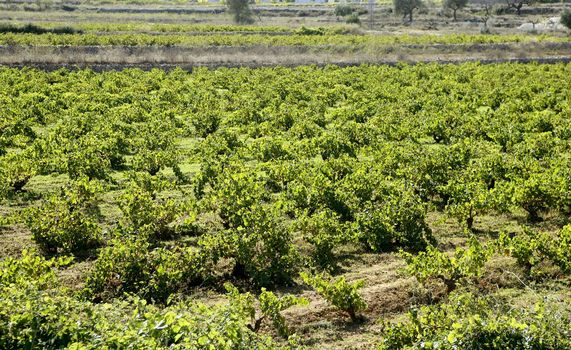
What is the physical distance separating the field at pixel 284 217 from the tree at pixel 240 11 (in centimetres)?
5360

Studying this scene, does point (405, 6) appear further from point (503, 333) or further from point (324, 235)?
point (503, 333)

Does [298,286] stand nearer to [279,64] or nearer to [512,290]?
[512,290]

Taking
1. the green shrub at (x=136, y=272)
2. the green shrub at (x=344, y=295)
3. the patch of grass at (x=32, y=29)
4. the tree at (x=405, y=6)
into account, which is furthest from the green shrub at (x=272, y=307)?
the tree at (x=405, y=6)

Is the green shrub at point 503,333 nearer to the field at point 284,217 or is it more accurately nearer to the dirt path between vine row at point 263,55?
the field at point 284,217

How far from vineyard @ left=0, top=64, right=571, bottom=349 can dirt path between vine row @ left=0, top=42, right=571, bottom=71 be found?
1634 centimetres

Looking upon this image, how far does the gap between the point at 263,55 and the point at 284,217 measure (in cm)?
3248

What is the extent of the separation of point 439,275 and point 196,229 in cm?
594

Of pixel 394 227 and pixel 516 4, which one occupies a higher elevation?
pixel 516 4

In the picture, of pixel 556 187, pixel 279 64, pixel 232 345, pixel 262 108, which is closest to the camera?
pixel 232 345

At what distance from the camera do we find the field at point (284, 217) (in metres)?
7.52

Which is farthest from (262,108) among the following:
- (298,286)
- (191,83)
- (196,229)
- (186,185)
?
(298,286)

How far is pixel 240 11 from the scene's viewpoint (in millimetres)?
83250

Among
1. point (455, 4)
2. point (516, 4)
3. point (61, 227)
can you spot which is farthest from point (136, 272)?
point (516, 4)

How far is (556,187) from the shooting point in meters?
13.8
